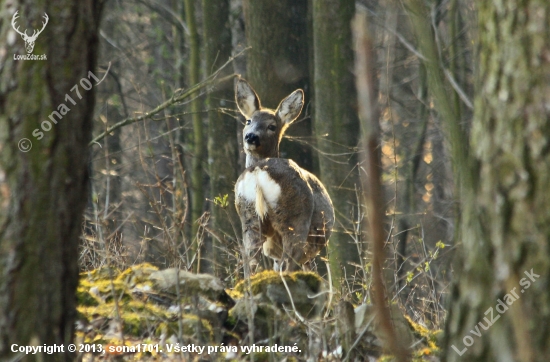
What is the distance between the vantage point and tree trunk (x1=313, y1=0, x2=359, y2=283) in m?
12.5

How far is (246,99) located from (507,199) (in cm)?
740

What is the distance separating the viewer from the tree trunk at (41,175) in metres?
3.58

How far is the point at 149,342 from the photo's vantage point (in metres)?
5.22

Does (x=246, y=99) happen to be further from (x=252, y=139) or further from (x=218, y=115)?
(x=218, y=115)

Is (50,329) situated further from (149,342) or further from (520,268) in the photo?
(520,268)

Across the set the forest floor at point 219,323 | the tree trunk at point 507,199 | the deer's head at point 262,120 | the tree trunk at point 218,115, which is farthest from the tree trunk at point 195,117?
the tree trunk at point 507,199

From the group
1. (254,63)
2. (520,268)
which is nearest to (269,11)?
(254,63)

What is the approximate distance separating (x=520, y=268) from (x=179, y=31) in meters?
16.6

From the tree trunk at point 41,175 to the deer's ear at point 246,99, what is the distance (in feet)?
Result: 21.3

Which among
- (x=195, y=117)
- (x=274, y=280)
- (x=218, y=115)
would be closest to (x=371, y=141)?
(x=274, y=280)

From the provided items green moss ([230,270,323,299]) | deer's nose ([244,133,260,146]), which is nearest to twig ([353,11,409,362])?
green moss ([230,270,323,299])

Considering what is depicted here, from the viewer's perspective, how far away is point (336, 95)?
497 inches

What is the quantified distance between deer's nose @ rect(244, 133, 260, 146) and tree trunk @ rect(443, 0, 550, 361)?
648cm

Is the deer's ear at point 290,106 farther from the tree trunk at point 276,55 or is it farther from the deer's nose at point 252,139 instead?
the tree trunk at point 276,55
